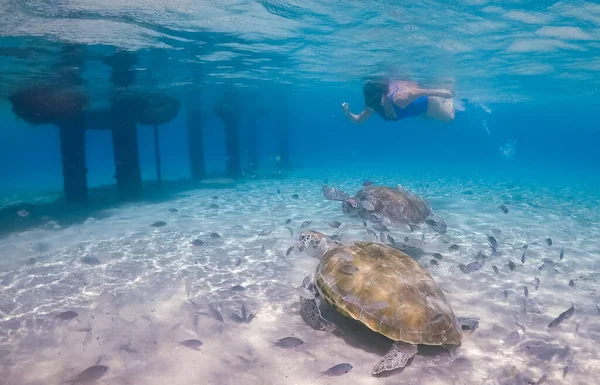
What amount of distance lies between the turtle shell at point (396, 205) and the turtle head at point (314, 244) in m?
3.74

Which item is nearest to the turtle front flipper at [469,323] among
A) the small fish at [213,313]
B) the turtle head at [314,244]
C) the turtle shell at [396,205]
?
the turtle head at [314,244]

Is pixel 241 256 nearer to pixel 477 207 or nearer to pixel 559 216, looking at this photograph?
pixel 477 207

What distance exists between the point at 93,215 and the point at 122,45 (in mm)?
8559

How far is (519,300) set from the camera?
8109 mm

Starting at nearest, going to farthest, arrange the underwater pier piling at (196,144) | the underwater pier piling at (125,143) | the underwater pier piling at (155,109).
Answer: the underwater pier piling at (125,143) < the underwater pier piling at (155,109) < the underwater pier piling at (196,144)

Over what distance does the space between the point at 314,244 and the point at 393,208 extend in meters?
4.36

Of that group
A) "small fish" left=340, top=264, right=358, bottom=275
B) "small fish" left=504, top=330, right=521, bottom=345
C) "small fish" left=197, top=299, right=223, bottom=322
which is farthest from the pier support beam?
"small fish" left=504, top=330, right=521, bottom=345

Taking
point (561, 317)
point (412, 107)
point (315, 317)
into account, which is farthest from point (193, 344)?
point (412, 107)

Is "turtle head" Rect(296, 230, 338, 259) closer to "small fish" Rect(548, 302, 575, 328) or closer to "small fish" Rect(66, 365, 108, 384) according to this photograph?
"small fish" Rect(548, 302, 575, 328)

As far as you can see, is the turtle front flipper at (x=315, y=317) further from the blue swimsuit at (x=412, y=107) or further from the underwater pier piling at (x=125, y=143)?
the underwater pier piling at (x=125, y=143)

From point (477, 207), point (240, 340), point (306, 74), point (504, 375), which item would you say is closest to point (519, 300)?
point (504, 375)

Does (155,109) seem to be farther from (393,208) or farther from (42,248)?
(393,208)

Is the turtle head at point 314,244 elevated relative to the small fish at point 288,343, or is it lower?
elevated

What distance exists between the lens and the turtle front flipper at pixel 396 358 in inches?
204
